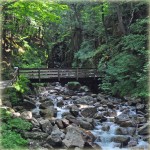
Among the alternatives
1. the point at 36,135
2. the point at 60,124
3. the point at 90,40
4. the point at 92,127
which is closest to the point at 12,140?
the point at 36,135

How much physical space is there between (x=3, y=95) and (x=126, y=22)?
12.4 m

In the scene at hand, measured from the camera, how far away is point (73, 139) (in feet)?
28.1

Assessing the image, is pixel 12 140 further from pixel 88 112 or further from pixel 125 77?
pixel 125 77

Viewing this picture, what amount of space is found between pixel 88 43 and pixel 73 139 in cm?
1836

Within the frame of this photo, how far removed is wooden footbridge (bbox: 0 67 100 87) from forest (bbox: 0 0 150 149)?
79 cm

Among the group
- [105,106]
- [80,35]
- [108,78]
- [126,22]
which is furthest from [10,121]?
[80,35]

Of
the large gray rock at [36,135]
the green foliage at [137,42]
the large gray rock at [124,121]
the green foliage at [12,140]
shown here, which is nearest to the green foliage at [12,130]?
the green foliage at [12,140]

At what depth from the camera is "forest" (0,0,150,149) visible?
33.4ft

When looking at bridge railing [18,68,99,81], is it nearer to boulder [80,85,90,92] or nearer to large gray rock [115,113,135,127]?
boulder [80,85,90,92]

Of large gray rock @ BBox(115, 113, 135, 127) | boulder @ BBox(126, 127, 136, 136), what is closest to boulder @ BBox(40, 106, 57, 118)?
large gray rock @ BBox(115, 113, 135, 127)

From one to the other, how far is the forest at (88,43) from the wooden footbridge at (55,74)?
790 millimetres

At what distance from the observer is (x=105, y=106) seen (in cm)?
1472

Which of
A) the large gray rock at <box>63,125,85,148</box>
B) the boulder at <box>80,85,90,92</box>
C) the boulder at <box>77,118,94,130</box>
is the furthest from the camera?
the boulder at <box>80,85,90,92</box>

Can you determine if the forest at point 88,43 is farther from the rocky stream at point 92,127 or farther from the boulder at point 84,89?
the boulder at point 84,89
